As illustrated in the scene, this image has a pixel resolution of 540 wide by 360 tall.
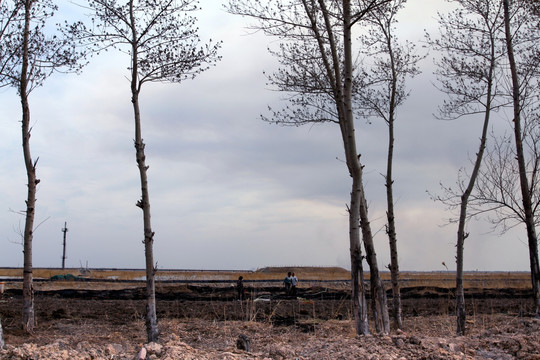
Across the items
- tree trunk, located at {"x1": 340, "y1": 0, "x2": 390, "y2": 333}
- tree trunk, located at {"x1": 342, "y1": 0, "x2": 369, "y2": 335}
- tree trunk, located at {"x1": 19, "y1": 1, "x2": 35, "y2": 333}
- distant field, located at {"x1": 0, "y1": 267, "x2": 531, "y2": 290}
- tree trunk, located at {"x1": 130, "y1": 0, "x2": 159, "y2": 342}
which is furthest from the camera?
distant field, located at {"x1": 0, "y1": 267, "x2": 531, "y2": 290}

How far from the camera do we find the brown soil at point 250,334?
754cm

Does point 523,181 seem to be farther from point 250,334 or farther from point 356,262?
point 250,334

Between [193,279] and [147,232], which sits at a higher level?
[147,232]

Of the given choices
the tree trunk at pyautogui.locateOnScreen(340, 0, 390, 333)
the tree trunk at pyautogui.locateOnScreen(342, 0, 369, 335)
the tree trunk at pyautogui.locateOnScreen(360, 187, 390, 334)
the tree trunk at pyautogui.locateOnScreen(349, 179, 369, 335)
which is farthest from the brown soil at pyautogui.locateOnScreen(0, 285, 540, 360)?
the tree trunk at pyautogui.locateOnScreen(340, 0, 390, 333)

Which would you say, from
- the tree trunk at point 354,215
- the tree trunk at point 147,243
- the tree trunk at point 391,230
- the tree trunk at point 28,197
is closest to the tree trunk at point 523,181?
the tree trunk at point 391,230

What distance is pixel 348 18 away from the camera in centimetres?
1066

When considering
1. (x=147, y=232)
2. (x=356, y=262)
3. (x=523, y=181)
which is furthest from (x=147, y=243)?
(x=523, y=181)

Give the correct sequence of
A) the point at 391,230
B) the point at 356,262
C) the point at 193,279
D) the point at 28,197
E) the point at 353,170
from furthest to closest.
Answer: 1. the point at 193,279
2. the point at 391,230
3. the point at 28,197
4. the point at 353,170
5. the point at 356,262

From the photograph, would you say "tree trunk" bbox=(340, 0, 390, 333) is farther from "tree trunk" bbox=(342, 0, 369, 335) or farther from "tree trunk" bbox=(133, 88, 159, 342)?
"tree trunk" bbox=(133, 88, 159, 342)

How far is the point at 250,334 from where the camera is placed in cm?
1415

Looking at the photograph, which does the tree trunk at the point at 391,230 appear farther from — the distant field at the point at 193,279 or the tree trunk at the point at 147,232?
the distant field at the point at 193,279

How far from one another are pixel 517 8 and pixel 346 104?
7768 millimetres

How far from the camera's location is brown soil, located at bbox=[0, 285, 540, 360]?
24.7 ft

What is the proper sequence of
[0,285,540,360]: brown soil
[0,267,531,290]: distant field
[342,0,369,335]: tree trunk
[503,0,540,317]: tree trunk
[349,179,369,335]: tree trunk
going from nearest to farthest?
1. [0,285,540,360]: brown soil
2. [342,0,369,335]: tree trunk
3. [349,179,369,335]: tree trunk
4. [503,0,540,317]: tree trunk
5. [0,267,531,290]: distant field
